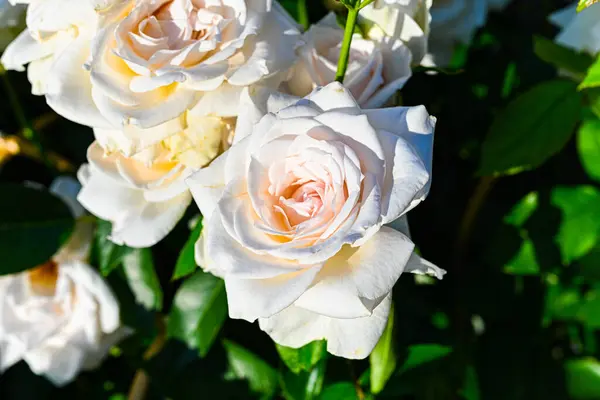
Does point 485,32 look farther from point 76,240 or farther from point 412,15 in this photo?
point 76,240

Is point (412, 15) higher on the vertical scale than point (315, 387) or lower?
higher

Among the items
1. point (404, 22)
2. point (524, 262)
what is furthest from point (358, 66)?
point (524, 262)

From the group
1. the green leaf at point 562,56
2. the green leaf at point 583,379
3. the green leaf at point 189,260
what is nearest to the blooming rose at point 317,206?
the green leaf at point 189,260

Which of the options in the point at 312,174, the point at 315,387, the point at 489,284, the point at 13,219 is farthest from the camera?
the point at 489,284

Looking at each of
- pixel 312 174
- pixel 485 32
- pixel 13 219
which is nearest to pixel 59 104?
pixel 312 174

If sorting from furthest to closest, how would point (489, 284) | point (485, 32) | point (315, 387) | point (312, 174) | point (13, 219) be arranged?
point (485, 32) < point (489, 284) < point (13, 219) < point (315, 387) < point (312, 174)

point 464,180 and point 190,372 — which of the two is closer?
point 190,372

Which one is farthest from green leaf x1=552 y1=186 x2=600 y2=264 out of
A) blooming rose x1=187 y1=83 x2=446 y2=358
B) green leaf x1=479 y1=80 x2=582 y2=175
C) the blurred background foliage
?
blooming rose x1=187 y1=83 x2=446 y2=358

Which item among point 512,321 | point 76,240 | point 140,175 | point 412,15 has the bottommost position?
point 512,321
